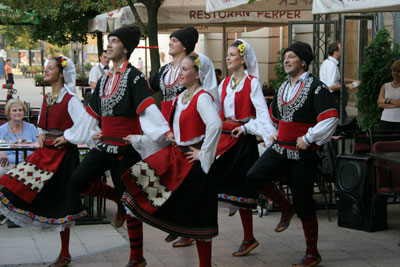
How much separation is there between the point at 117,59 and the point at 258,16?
7.69m

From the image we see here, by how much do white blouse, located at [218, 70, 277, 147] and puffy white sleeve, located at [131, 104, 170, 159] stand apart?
95 cm

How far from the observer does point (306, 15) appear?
498 inches

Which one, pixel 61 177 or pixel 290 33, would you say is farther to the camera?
pixel 290 33

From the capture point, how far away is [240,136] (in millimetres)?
6035

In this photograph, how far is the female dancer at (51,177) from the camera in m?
5.65

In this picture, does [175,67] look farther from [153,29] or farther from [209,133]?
[153,29]

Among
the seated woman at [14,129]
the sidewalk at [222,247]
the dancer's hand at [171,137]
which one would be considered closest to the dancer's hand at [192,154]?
the dancer's hand at [171,137]

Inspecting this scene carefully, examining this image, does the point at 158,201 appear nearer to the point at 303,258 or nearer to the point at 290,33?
the point at 303,258

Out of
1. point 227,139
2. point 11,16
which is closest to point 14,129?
point 227,139

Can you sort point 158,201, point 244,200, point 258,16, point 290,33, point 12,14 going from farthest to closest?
point 12,14, point 258,16, point 290,33, point 244,200, point 158,201

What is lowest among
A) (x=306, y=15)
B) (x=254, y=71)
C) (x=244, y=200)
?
(x=244, y=200)

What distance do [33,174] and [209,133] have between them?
174 centimetres

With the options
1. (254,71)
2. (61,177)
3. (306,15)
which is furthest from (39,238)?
(306,15)

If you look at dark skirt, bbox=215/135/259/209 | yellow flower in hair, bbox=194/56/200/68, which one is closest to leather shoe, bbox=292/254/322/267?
dark skirt, bbox=215/135/259/209
